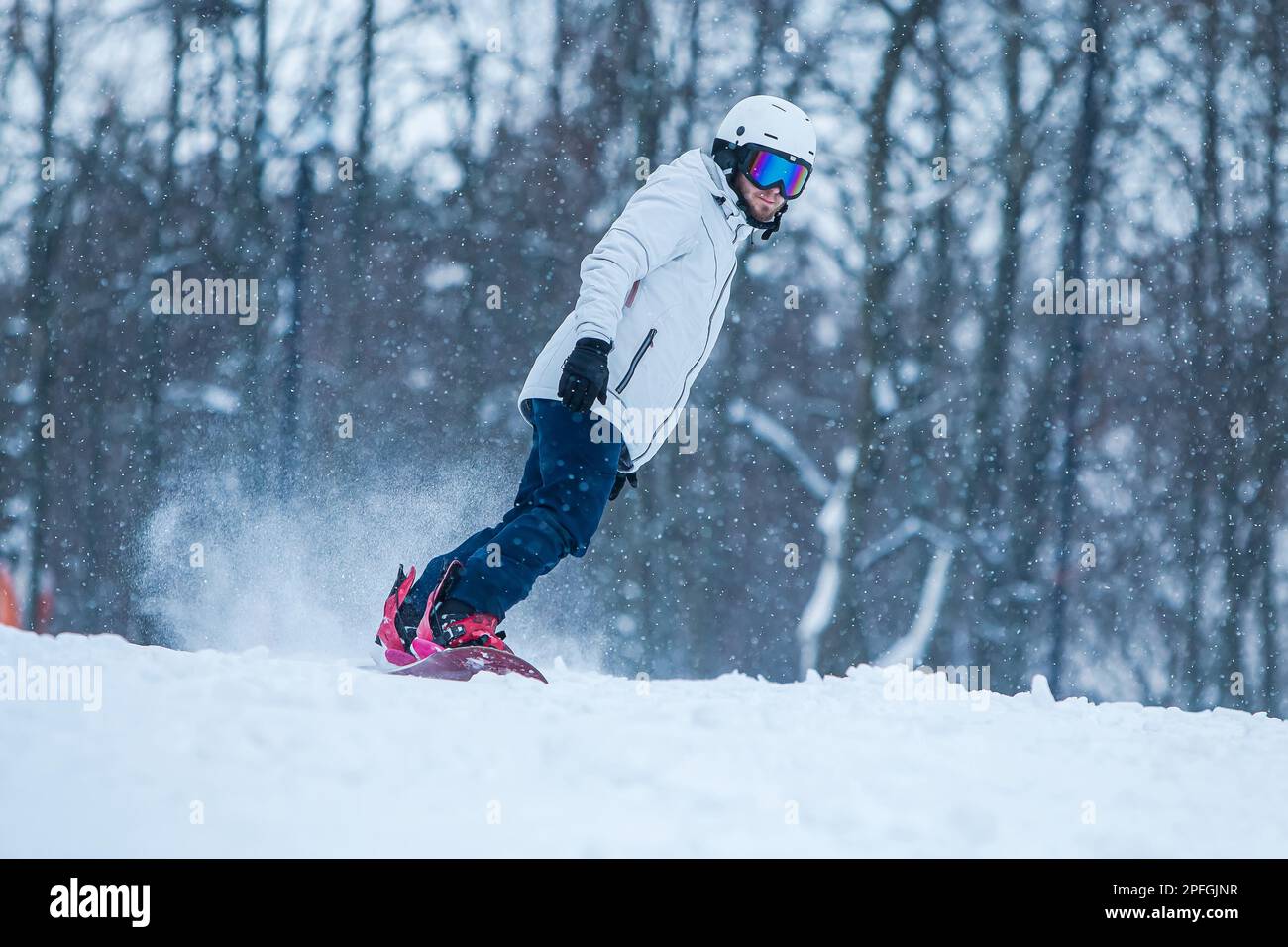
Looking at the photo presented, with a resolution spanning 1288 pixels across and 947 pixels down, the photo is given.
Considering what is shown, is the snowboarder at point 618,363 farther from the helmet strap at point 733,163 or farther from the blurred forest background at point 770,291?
the blurred forest background at point 770,291

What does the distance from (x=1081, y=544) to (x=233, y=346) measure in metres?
8.19

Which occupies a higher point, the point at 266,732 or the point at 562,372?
the point at 562,372

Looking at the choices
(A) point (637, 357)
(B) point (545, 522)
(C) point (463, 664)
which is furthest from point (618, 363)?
(C) point (463, 664)

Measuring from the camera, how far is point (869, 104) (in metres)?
10.8

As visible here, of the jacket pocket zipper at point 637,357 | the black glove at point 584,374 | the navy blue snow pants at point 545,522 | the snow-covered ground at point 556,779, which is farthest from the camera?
the jacket pocket zipper at point 637,357

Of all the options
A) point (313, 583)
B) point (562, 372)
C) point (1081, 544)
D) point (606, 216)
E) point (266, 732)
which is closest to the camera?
point (266, 732)

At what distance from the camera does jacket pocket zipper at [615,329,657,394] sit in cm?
331

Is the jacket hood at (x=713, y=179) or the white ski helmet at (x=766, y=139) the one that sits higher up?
the white ski helmet at (x=766, y=139)

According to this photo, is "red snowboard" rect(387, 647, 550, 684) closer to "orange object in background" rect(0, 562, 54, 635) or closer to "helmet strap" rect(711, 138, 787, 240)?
"helmet strap" rect(711, 138, 787, 240)

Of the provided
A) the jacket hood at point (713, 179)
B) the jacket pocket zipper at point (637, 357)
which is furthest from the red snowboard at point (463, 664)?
the jacket hood at point (713, 179)

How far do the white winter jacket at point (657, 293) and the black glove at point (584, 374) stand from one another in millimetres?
108

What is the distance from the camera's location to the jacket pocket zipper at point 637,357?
331 centimetres


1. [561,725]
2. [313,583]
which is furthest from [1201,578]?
[561,725]

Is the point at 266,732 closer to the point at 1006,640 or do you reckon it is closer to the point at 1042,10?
the point at 1006,640
